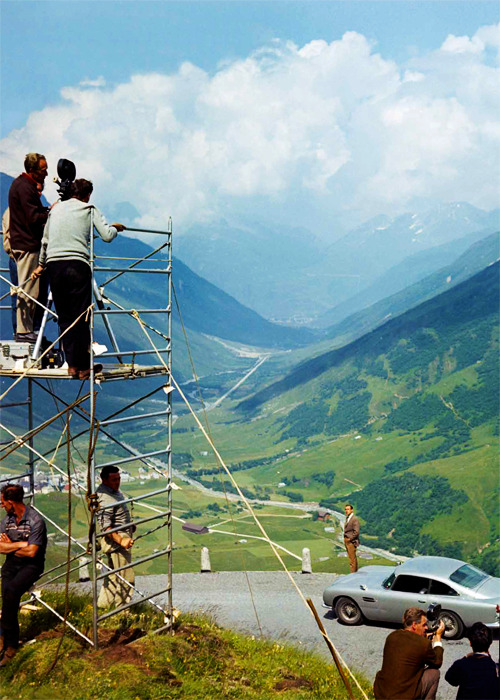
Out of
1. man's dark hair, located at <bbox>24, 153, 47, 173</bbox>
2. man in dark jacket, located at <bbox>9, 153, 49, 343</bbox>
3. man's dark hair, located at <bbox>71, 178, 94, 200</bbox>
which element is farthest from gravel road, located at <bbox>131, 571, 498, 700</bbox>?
man's dark hair, located at <bbox>24, 153, 47, 173</bbox>

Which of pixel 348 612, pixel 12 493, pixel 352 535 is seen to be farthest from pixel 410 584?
pixel 12 493

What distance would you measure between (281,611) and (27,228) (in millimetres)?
13419

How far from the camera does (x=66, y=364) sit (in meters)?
12.4

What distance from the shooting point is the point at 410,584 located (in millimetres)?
17344

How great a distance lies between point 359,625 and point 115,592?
7296 millimetres

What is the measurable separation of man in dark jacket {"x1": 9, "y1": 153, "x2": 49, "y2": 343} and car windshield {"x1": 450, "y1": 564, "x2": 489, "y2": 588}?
11.3m

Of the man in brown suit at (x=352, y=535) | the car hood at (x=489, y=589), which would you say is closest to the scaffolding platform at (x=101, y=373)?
the car hood at (x=489, y=589)

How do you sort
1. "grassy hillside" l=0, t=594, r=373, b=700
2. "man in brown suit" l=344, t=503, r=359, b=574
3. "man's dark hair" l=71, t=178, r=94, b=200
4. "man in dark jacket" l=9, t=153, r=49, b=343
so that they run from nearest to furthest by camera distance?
1. "grassy hillside" l=0, t=594, r=373, b=700
2. "man's dark hair" l=71, t=178, r=94, b=200
3. "man in dark jacket" l=9, t=153, r=49, b=343
4. "man in brown suit" l=344, t=503, r=359, b=574

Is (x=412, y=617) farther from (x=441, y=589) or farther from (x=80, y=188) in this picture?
(x=80, y=188)

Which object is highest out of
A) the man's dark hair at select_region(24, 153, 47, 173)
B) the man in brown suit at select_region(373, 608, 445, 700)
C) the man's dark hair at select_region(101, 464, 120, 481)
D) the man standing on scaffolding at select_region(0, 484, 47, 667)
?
the man's dark hair at select_region(24, 153, 47, 173)

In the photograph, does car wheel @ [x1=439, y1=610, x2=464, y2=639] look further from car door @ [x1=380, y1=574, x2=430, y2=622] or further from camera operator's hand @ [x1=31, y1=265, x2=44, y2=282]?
camera operator's hand @ [x1=31, y1=265, x2=44, y2=282]

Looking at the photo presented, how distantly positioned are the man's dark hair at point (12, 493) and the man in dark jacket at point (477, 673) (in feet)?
21.4

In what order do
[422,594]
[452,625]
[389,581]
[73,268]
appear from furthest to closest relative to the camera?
[389,581]
[422,594]
[452,625]
[73,268]

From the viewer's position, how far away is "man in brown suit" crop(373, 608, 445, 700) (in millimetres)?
9398
